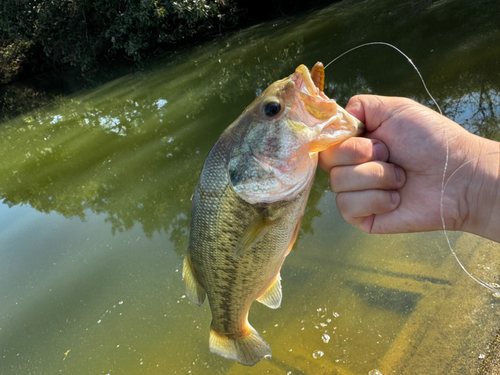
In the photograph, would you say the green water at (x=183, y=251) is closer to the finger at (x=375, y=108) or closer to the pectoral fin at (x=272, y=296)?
the pectoral fin at (x=272, y=296)

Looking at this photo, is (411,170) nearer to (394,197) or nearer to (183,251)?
(394,197)

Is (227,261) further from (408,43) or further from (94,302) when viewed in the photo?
(408,43)

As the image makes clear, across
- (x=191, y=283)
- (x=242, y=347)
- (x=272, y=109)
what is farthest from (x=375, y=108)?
(x=242, y=347)

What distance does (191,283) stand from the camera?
191 centimetres

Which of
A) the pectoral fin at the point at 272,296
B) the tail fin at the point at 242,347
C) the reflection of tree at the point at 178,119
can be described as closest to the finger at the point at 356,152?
the pectoral fin at the point at 272,296

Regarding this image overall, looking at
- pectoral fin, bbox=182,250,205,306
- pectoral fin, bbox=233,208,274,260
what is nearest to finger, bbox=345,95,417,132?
pectoral fin, bbox=233,208,274,260

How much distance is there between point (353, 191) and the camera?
5.31 ft

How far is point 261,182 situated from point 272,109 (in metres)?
0.33

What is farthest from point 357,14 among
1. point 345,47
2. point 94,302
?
point 94,302

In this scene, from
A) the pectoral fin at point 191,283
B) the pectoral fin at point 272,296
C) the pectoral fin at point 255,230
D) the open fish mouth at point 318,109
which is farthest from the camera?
the pectoral fin at point 272,296

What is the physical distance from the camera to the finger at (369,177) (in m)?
1.52

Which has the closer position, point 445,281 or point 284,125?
point 284,125

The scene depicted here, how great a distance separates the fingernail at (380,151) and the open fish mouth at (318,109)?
234mm

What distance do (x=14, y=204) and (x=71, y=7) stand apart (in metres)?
22.5
